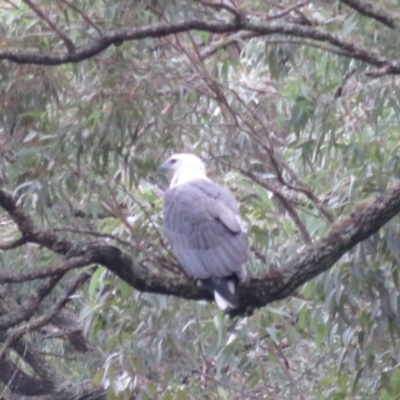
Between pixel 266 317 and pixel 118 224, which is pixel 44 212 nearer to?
pixel 118 224

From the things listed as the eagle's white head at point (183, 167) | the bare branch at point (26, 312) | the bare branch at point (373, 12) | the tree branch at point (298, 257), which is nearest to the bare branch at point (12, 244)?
the tree branch at point (298, 257)

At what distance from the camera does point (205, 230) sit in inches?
163

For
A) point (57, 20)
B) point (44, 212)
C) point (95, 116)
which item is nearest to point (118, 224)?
point (44, 212)

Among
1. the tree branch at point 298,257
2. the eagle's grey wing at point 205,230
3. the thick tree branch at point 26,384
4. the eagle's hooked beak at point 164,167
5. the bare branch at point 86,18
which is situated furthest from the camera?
the thick tree branch at point 26,384

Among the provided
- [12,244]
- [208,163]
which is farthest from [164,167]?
[12,244]

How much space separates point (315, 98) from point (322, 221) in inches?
21.3

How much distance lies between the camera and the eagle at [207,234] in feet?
12.3

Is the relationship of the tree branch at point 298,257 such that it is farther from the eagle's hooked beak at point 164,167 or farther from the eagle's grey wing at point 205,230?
the eagle's hooked beak at point 164,167

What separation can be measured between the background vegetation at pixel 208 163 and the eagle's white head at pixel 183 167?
8 cm

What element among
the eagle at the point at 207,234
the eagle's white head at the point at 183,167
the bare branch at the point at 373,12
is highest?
the bare branch at the point at 373,12

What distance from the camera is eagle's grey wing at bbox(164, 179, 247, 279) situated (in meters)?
3.85

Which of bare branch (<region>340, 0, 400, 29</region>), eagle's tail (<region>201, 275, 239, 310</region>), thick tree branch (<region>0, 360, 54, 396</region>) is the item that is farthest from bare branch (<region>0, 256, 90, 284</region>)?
thick tree branch (<region>0, 360, 54, 396</region>)

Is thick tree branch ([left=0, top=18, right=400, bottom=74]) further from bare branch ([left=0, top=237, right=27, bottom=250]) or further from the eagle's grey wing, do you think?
the eagle's grey wing

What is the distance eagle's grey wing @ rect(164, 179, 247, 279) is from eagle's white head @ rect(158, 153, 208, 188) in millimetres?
166
